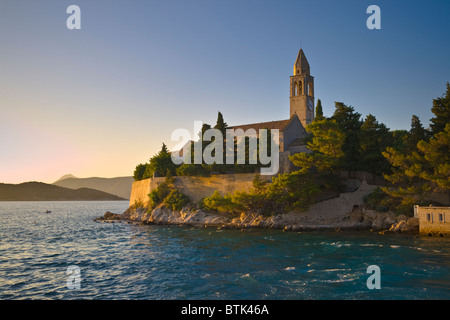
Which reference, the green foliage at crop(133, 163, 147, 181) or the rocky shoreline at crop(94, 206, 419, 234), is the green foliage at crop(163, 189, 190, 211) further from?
the green foliage at crop(133, 163, 147, 181)

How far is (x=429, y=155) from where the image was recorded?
30312mm

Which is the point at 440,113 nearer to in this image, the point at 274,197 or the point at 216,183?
the point at 274,197

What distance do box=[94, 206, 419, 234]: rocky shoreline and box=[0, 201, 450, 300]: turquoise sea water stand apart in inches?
108

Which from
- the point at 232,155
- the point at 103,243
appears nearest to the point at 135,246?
the point at 103,243

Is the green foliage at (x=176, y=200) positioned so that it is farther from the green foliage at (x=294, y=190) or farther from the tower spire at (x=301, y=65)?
the tower spire at (x=301, y=65)

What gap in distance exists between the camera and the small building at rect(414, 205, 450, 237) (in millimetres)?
28188

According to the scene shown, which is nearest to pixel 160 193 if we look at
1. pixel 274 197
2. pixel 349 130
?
pixel 274 197

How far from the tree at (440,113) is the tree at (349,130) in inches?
316

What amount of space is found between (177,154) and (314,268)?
41.7m

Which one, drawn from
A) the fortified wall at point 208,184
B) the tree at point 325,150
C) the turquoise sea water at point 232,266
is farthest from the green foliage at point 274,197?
the turquoise sea water at point 232,266

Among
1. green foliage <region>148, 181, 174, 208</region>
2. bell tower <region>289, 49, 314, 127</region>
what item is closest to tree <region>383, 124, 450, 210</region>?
green foliage <region>148, 181, 174, 208</region>

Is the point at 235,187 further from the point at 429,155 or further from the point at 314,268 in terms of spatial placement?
the point at 314,268

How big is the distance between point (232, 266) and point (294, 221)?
61.1ft
